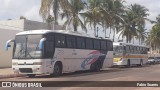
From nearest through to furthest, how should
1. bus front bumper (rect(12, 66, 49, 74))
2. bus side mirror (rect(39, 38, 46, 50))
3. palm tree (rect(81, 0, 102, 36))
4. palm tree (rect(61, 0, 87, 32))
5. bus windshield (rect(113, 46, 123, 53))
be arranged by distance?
bus side mirror (rect(39, 38, 46, 50)) → bus front bumper (rect(12, 66, 49, 74)) → bus windshield (rect(113, 46, 123, 53)) → palm tree (rect(61, 0, 87, 32)) → palm tree (rect(81, 0, 102, 36))

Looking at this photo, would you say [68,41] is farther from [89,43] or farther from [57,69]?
[89,43]

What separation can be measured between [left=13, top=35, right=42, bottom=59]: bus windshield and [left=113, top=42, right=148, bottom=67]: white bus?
1784 centimetres

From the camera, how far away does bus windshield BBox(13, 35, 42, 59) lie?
23.0 meters

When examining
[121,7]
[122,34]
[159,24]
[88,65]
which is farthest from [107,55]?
[159,24]

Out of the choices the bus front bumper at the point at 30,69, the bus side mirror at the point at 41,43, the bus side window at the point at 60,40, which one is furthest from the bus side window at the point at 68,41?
the bus front bumper at the point at 30,69

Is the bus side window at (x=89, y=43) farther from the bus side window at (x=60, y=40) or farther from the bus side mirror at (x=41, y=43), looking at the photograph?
the bus side mirror at (x=41, y=43)

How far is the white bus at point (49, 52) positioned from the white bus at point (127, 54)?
11.0 meters

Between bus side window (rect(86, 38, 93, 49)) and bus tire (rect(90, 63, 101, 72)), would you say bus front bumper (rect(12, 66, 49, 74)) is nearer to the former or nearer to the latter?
bus side window (rect(86, 38, 93, 49))

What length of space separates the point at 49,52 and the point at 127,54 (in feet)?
61.9

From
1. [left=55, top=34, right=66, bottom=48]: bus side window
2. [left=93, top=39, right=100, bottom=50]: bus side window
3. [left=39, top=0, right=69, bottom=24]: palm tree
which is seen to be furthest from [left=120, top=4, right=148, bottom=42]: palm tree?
[left=55, top=34, right=66, bottom=48]: bus side window

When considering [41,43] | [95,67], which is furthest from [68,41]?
[95,67]

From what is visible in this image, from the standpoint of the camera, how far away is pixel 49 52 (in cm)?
2355

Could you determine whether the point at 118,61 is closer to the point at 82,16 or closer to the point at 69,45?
the point at 82,16

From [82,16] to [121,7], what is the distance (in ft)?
38.9
